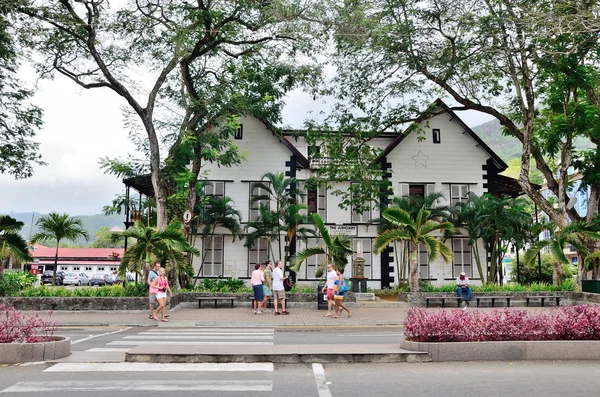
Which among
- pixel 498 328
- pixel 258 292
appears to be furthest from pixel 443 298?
pixel 498 328

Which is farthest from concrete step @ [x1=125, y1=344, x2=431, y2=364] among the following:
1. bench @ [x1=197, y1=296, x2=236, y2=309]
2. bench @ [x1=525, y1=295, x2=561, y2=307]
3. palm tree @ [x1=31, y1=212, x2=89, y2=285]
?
palm tree @ [x1=31, y1=212, x2=89, y2=285]

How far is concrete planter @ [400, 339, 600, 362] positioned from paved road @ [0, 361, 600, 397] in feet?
0.67

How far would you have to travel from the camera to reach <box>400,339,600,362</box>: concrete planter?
902 centimetres

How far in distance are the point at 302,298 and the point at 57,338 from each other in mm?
12940

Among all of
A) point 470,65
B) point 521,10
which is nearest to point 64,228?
point 470,65

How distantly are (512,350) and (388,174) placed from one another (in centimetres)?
2109

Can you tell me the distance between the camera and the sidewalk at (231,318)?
16203 mm

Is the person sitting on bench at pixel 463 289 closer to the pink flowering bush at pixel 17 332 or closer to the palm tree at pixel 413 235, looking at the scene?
the palm tree at pixel 413 235

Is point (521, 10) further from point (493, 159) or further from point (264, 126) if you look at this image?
point (264, 126)

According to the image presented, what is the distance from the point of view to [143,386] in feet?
23.8

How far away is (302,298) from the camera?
21844 mm

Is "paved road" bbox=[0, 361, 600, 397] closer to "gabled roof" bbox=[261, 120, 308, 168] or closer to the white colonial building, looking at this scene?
the white colonial building

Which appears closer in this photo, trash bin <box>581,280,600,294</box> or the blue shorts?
the blue shorts

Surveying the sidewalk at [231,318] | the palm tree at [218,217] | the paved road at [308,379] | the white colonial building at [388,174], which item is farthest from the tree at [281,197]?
the paved road at [308,379]
